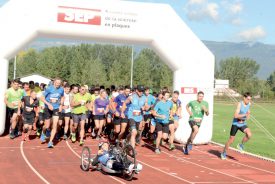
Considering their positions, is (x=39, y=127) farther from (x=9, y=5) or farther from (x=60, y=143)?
(x=9, y=5)

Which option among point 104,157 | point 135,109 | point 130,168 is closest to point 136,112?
point 135,109

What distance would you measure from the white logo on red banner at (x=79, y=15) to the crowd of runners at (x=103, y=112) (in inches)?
87.3

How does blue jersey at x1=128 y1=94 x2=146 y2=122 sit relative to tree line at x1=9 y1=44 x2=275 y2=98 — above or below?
below

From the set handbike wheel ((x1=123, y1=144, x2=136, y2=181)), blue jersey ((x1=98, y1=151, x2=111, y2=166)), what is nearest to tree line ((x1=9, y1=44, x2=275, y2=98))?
blue jersey ((x1=98, y1=151, x2=111, y2=166))

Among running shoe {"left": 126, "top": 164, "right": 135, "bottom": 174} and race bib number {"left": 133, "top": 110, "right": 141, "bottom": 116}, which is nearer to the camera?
running shoe {"left": 126, "top": 164, "right": 135, "bottom": 174}

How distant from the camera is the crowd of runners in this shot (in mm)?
13609

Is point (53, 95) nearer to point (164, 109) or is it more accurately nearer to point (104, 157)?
point (164, 109)

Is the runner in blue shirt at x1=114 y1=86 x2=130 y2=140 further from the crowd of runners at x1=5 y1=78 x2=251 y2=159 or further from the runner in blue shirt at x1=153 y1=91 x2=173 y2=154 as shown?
the runner in blue shirt at x1=153 y1=91 x2=173 y2=154

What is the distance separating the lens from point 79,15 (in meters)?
16.0

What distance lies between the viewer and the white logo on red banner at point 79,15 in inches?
625

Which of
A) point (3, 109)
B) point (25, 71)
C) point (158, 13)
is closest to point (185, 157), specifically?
point (158, 13)

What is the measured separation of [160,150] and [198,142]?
8.53ft

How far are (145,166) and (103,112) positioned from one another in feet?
13.5

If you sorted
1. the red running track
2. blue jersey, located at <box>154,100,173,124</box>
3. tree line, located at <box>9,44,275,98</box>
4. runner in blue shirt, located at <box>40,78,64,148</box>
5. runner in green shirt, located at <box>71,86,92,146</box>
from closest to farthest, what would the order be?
1. the red running track
2. runner in blue shirt, located at <box>40,78,64,148</box>
3. blue jersey, located at <box>154,100,173,124</box>
4. runner in green shirt, located at <box>71,86,92,146</box>
5. tree line, located at <box>9,44,275,98</box>
